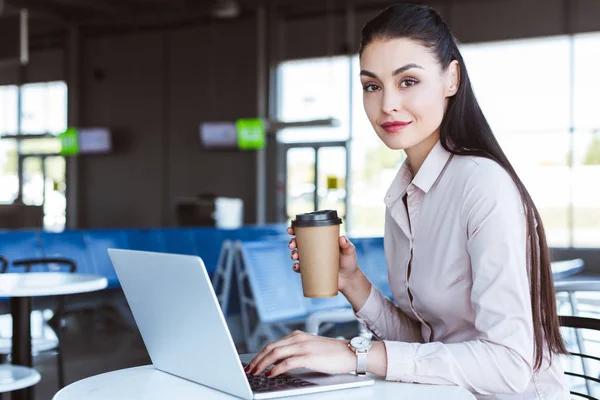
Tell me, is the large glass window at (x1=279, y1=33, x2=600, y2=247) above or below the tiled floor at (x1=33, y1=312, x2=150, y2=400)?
above

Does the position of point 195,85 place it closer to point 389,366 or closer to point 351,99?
point 351,99

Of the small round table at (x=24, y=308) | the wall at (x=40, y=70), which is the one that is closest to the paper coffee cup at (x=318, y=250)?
the small round table at (x=24, y=308)

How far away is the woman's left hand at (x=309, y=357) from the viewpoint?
3.43 ft

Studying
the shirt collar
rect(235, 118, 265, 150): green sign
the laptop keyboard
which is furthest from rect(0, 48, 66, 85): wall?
the laptop keyboard

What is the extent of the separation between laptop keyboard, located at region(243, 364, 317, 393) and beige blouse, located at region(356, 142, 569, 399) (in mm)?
151

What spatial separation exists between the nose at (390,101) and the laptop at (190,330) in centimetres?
47

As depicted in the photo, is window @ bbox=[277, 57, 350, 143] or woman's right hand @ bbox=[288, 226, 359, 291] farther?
window @ bbox=[277, 57, 350, 143]

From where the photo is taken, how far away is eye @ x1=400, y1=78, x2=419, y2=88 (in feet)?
3.92

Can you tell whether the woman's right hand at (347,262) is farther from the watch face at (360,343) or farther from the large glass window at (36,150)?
the large glass window at (36,150)

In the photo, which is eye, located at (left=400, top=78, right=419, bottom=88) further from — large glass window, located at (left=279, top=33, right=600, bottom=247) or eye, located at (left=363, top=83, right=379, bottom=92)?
large glass window, located at (left=279, top=33, right=600, bottom=247)

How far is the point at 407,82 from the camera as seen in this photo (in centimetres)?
120


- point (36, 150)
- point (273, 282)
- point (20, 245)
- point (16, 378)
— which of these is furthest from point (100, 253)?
point (36, 150)

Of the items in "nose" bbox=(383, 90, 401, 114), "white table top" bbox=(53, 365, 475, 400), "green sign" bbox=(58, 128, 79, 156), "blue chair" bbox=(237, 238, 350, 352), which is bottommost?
"blue chair" bbox=(237, 238, 350, 352)

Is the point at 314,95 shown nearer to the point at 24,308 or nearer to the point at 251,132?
the point at 251,132
